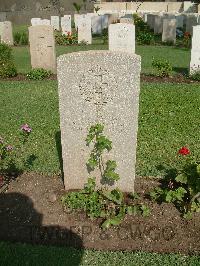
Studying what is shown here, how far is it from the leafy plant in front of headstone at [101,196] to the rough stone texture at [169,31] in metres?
16.3

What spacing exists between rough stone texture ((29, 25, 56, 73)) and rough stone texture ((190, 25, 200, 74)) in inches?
181

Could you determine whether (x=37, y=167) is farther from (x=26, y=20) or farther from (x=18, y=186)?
(x=26, y=20)

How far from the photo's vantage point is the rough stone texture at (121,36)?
1012 cm

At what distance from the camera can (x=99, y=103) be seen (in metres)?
3.93

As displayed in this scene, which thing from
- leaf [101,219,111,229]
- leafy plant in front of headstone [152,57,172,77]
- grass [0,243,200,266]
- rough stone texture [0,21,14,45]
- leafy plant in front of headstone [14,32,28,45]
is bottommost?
grass [0,243,200,266]

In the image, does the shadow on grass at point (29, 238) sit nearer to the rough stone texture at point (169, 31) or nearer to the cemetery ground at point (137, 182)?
the cemetery ground at point (137, 182)

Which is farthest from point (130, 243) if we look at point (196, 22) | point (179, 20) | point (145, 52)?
point (179, 20)

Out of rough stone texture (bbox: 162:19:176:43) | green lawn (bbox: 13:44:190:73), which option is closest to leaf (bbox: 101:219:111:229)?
green lawn (bbox: 13:44:190:73)

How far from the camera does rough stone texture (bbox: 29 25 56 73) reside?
1142cm

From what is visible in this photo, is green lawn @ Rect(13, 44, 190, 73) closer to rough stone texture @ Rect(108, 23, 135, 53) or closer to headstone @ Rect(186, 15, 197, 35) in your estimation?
rough stone texture @ Rect(108, 23, 135, 53)

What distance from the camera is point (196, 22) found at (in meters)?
20.8

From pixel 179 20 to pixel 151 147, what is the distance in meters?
20.3

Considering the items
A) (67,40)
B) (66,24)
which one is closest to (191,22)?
(66,24)

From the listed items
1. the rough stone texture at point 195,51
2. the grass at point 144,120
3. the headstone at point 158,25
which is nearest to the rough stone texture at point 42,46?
the grass at point 144,120
